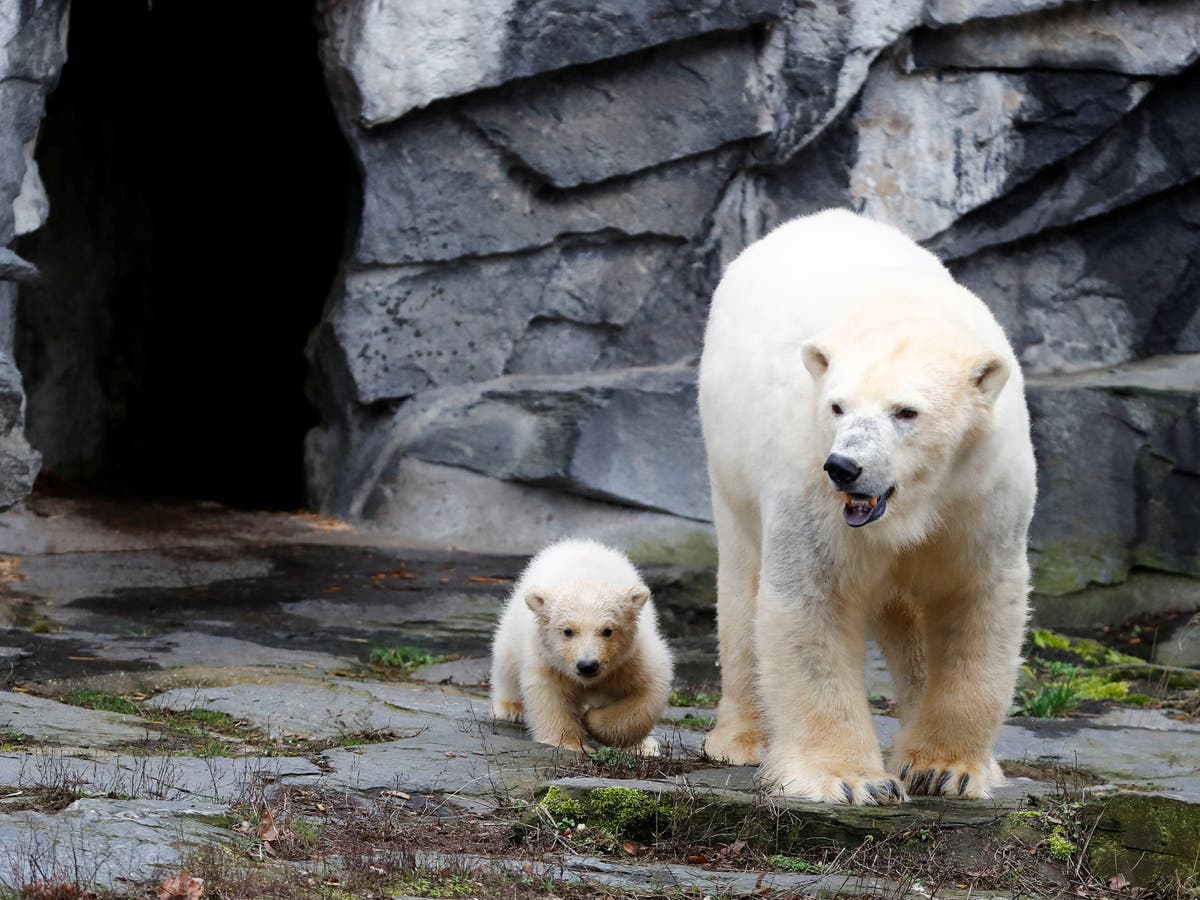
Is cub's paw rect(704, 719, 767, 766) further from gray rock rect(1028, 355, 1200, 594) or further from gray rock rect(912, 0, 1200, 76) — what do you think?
gray rock rect(912, 0, 1200, 76)

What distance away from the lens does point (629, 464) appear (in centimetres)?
1150

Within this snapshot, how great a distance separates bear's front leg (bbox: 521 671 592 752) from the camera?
5.98 m

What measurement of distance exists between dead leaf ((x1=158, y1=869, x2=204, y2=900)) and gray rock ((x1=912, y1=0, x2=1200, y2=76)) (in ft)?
32.0

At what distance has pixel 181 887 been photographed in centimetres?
324

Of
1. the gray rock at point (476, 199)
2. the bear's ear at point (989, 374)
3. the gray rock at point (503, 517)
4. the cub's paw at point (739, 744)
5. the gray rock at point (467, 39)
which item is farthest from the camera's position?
the gray rock at point (503, 517)

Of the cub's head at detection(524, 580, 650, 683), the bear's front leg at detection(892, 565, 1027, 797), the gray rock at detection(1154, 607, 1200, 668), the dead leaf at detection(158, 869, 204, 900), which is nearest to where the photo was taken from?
the dead leaf at detection(158, 869, 204, 900)

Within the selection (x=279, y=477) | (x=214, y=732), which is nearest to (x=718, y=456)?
(x=214, y=732)

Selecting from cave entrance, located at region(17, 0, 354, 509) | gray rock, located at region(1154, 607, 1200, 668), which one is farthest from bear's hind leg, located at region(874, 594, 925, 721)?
cave entrance, located at region(17, 0, 354, 509)

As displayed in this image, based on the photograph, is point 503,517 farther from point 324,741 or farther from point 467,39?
point 324,741

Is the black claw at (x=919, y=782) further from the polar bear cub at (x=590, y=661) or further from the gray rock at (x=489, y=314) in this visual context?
the gray rock at (x=489, y=314)

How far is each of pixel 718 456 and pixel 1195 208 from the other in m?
8.14

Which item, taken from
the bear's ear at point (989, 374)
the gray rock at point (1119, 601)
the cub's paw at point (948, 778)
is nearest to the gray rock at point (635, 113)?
the gray rock at point (1119, 601)

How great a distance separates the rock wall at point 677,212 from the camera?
1129cm

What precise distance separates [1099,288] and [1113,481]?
1.68m
